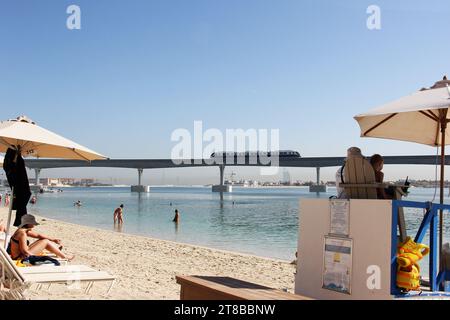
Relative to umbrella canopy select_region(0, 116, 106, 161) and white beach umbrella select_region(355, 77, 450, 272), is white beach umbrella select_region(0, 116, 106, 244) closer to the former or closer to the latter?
umbrella canopy select_region(0, 116, 106, 161)

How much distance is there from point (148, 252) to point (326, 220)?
41.5 ft

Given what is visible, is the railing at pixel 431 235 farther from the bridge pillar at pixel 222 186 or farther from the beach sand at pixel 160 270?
the bridge pillar at pixel 222 186

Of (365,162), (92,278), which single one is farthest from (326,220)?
(92,278)

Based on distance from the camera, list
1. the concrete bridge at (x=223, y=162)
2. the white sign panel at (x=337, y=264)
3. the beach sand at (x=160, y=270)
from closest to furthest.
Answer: the white sign panel at (x=337, y=264), the beach sand at (x=160, y=270), the concrete bridge at (x=223, y=162)

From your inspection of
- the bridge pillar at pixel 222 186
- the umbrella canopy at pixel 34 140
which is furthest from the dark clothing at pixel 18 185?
the bridge pillar at pixel 222 186

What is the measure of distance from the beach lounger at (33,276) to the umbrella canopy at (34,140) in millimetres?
2301

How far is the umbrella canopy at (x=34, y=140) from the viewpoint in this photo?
7766 millimetres

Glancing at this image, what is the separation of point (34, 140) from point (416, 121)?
547 centimetres

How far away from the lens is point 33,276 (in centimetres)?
553

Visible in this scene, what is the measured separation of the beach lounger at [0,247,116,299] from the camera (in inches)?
192

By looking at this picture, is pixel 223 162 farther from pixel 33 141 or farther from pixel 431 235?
pixel 431 235

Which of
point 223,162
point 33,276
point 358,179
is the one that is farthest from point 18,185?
point 223,162
